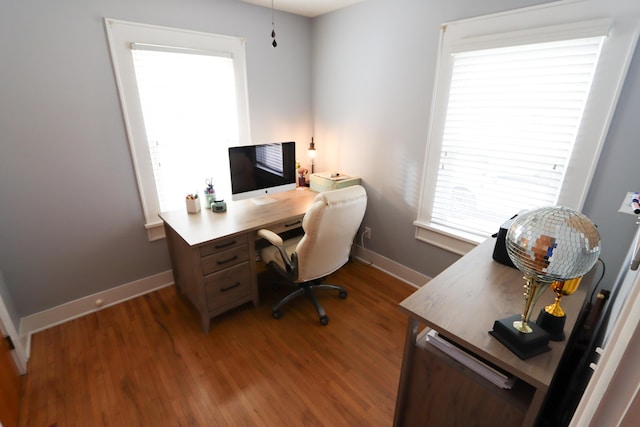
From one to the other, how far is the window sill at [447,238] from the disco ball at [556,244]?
1392 millimetres

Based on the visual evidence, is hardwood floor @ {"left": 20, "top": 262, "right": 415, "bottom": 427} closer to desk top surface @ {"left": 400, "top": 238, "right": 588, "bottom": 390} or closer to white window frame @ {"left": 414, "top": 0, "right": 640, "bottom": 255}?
desk top surface @ {"left": 400, "top": 238, "right": 588, "bottom": 390}

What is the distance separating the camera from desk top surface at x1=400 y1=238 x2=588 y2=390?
87 cm

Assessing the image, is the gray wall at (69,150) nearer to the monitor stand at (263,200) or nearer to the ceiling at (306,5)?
the ceiling at (306,5)

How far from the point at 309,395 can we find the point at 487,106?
209cm

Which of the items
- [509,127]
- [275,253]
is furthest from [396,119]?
[275,253]

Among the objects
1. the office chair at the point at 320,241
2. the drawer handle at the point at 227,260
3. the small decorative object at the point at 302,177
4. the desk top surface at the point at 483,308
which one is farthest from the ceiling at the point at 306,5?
the desk top surface at the point at 483,308

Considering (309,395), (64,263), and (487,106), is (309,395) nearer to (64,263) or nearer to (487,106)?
(64,263)

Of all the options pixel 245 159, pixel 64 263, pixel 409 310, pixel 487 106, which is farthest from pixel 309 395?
pixel 487 106

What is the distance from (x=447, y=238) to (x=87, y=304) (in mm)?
2841

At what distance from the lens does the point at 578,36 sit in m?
1.48

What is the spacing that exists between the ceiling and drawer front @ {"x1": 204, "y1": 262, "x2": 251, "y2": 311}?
7.10ft

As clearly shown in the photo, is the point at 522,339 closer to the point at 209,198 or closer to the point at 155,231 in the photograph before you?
the point at 209,198

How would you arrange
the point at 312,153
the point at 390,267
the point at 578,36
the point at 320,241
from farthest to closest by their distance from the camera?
1. the point at 312,153
2. the point at 390,267
3. the point at 320,241
4. the point at 578,36

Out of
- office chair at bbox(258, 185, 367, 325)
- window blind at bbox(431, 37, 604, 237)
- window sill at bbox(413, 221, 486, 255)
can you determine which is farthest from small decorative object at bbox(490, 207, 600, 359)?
window sill at bbox(413, 221, 486, 255)
